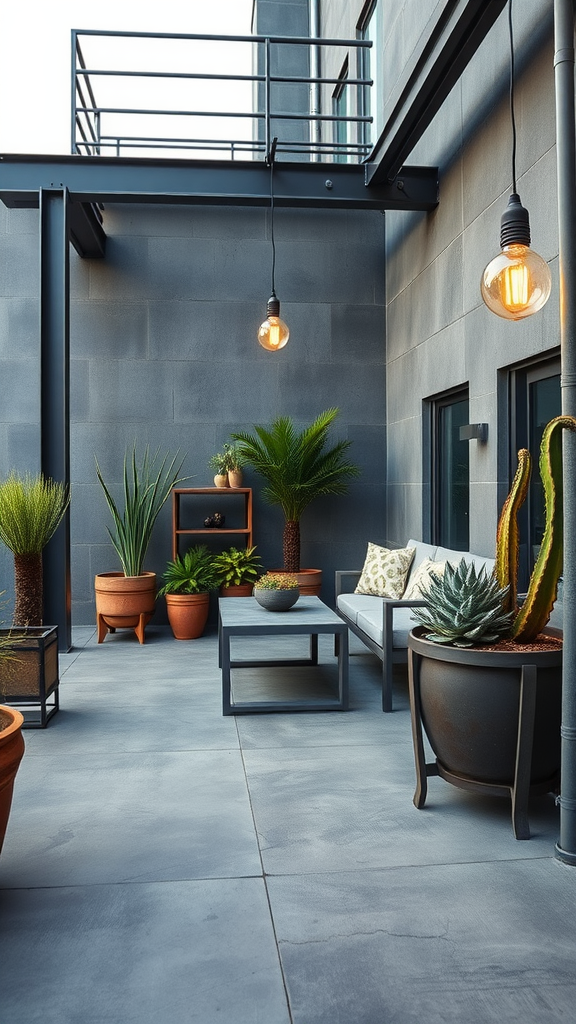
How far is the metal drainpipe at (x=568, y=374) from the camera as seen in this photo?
8.14 ft

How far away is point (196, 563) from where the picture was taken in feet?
21.8

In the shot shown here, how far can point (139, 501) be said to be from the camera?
6.77m

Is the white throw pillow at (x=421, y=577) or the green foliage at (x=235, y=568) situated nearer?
the white throw pillow at (x=421, y=577)

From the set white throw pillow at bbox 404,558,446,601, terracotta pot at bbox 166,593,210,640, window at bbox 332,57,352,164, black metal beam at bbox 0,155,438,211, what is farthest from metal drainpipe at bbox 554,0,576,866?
window at bbox 332,57,352,164

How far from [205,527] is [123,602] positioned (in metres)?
1.14

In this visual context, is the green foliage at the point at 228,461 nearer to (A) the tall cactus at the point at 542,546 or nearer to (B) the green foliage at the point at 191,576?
(B) the green foliage at the point at 191,576

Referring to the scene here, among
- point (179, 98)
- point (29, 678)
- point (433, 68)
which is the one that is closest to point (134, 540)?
point (29, 678)

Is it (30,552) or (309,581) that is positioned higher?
(30,552)

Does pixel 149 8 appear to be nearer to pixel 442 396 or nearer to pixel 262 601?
pixel 442 396

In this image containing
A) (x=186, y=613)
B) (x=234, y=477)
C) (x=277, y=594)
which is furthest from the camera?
(x=234, y=477)

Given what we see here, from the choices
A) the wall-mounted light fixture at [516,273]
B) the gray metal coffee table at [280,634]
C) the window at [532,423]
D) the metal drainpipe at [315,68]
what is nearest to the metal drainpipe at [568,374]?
the wall-mounted light fixture at [516,273]

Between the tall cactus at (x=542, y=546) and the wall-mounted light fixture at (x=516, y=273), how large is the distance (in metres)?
0.49

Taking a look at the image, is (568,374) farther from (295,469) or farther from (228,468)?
(228,468)

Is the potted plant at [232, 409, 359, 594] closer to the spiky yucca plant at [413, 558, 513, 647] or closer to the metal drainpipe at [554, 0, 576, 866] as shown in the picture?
the spiky yucca plant at [413, 558, 513, 647]
